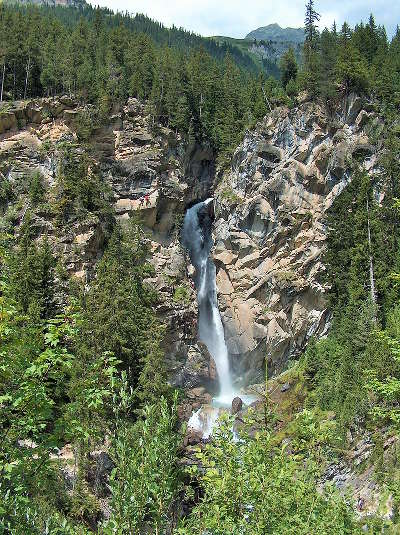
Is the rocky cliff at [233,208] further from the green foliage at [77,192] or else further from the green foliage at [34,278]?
the green foliage at [34,278]

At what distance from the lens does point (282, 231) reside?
145 feet

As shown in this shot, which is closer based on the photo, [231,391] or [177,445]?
[177,445]

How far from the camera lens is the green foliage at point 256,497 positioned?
6.35 m

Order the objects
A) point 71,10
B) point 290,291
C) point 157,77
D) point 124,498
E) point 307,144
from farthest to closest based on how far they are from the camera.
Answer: point 71,10 → point 157,77 → point 307,144 → point 290,291 → point 124,498

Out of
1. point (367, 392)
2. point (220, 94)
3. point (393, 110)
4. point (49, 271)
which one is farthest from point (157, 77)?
point (367, 392)

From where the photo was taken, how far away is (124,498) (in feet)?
19.3

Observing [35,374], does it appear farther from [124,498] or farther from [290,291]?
[290,291]

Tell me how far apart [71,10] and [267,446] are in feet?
551

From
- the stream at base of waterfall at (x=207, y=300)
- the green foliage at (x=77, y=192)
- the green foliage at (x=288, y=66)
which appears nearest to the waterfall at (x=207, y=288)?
the stream at base of waterfall at (x=207, y=300)

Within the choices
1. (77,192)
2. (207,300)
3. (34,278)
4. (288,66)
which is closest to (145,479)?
(34,278)

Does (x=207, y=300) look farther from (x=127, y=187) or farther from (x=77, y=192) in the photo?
(x=77, y=192)

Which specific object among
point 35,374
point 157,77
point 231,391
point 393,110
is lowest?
point 231,391

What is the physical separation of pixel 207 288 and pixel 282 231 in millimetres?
11005

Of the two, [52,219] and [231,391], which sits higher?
[52,219]
